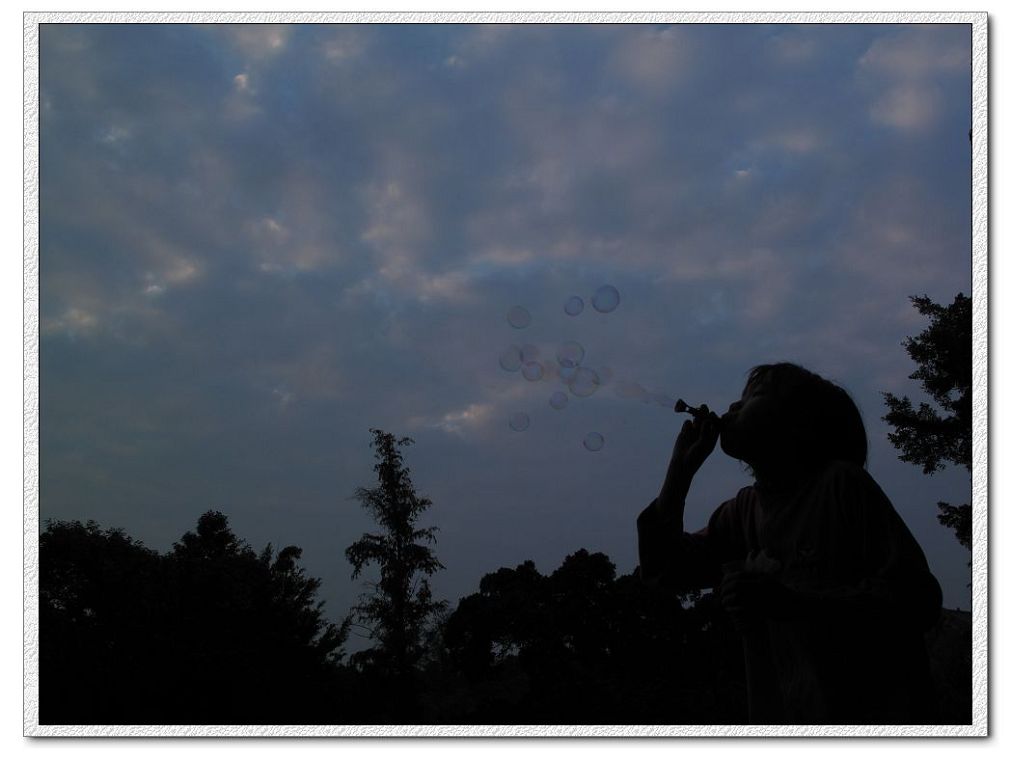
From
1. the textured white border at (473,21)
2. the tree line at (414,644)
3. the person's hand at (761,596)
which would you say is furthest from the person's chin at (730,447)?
the tree line at (414,644)

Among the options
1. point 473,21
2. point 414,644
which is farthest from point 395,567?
point 473,21

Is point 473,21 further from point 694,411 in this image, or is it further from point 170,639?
point 170,639

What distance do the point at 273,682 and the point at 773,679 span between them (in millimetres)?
11543

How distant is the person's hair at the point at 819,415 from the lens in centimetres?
372

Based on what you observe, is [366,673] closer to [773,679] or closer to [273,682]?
[273,682]

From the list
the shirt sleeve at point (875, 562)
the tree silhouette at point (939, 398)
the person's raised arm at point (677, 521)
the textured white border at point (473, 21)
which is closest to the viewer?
the shirt sleeve at point (875, 562)

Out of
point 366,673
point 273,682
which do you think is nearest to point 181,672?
point 273,682

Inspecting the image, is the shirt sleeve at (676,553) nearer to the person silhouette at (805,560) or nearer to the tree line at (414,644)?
the person silhouette at (805,560)

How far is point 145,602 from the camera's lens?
45.0 ft

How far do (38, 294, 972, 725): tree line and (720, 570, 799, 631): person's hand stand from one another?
8280 millimetres

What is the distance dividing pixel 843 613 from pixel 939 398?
33.2 ft

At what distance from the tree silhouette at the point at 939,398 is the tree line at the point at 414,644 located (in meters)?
0.02

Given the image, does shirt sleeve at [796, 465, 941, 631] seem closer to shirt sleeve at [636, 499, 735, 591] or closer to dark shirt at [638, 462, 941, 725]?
dark shirt at [638, 462, 941, 725]

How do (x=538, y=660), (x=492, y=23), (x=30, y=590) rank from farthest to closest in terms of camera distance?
(x=538, y=660) → (x=492, y=23) → (x=30, y=590)
